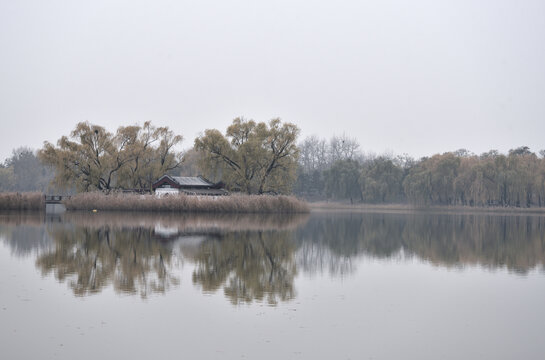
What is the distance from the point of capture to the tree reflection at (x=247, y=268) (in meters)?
12.3

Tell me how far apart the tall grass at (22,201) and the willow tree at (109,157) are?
6.59m

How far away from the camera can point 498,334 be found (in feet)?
30.7

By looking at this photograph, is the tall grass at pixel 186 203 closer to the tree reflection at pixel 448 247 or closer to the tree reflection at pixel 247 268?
the tree reflection at pixel 448 247

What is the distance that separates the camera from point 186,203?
48750 mm

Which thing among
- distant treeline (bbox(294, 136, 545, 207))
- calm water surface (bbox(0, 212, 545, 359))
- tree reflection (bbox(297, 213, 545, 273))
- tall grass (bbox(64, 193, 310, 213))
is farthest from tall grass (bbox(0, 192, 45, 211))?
distant treeline (bbox(294, 136, 545, 207))

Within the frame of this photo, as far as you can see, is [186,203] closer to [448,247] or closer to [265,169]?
[265,169]

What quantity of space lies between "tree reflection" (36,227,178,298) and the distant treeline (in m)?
57.2

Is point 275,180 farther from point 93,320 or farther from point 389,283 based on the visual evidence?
point 93,320

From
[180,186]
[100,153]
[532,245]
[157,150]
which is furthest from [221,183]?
[532,245]

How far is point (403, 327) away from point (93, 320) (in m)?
5.31

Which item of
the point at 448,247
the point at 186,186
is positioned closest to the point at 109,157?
the point at 186,186

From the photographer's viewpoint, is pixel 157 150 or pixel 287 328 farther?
pixel 157 150

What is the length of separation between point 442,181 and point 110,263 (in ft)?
218

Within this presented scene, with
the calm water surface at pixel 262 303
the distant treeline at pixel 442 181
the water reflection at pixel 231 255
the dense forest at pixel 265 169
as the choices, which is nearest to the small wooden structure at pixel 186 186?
the dense forest at pixel 265 169
